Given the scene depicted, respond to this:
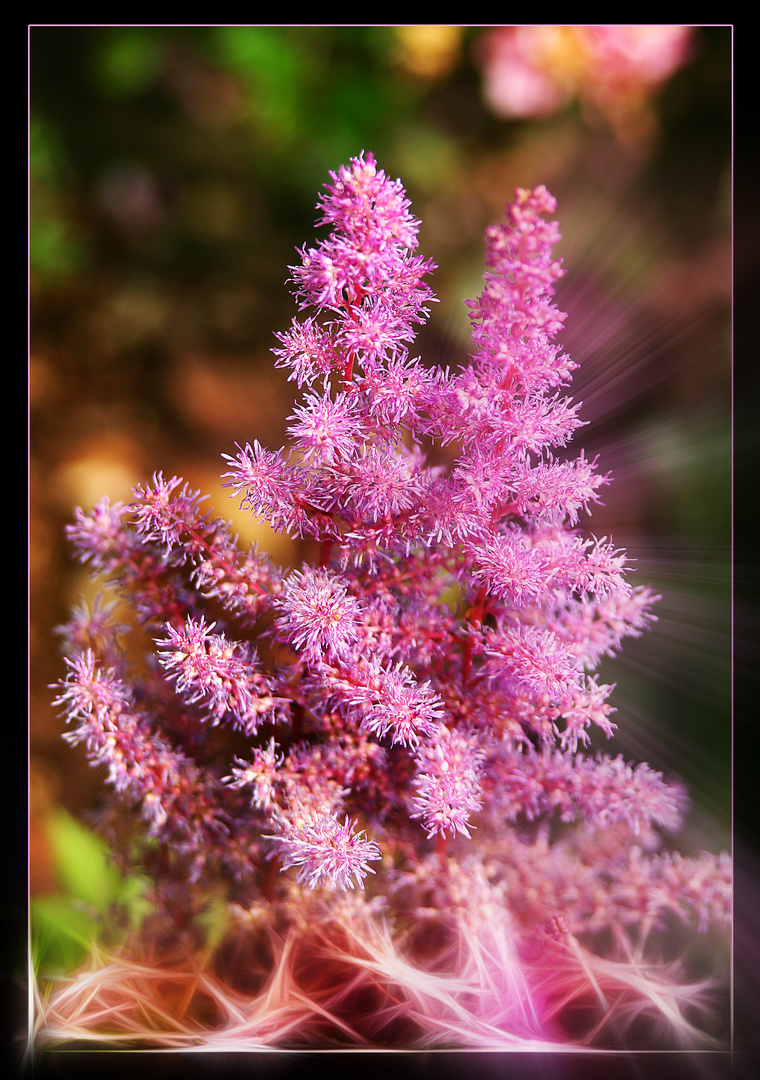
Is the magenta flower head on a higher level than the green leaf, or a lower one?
higher

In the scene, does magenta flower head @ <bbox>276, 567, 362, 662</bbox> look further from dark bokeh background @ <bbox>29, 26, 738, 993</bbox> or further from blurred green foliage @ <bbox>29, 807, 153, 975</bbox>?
blurred green foliage @ <bbox>29, 807, 153, 975</bbox>

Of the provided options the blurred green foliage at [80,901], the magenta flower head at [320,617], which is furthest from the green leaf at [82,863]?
the magenta flower head at [320,617]

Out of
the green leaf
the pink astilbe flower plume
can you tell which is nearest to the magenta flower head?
the pink astilbe flower plume

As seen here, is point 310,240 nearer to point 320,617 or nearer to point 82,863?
point 320,617

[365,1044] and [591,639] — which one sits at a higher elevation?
[591,639]
